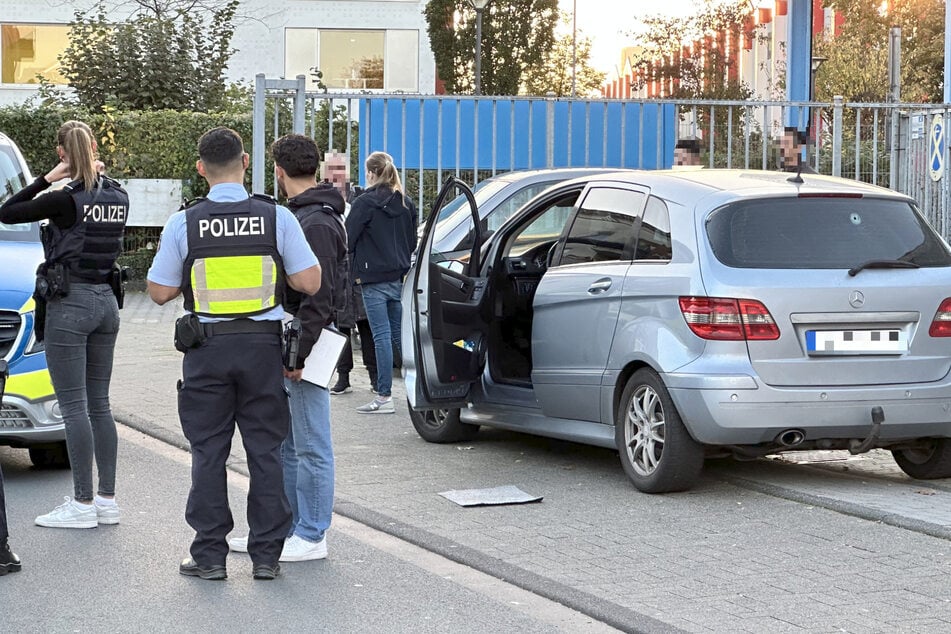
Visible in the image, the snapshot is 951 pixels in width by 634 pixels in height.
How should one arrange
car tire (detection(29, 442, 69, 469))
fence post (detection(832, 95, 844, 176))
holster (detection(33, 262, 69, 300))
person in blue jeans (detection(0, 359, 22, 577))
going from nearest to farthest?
1. person in blue jeans (detection(0, 359, 22, 577))
2. holster (detection(33, 262, 69, 300))
3. car tire (detection(29, 442, 69, 469))
4. fence post (detection(832, 95, 844, 176))

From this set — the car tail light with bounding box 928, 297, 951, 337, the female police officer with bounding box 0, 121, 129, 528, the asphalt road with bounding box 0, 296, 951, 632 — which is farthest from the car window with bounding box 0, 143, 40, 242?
the car tail light with bounding box 928, 297, 951, 337

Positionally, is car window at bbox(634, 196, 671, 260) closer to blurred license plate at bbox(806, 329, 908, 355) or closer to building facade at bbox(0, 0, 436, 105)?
blurred license plate at bbox(806, 329, 908, 355)

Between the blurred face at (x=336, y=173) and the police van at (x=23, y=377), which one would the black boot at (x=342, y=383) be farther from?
the police van at (x=23, y=377)

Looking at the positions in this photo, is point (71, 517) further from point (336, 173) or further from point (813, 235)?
point (336, 173)

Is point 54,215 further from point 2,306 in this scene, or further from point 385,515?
point 385,515

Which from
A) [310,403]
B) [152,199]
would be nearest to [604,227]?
[310,403]

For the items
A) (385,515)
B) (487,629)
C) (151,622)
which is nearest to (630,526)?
(385,515)

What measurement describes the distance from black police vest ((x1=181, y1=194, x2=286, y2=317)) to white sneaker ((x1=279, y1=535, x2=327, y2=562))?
3.68ft

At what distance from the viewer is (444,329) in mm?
8828

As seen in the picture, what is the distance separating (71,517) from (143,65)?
1711 cm

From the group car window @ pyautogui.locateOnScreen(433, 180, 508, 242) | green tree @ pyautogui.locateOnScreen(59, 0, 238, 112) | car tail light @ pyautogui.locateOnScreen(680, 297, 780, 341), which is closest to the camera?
car tail light @ pyautogui.locateOnScreen(680, 297, 780, 341)

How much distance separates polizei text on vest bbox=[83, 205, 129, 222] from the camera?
717cm

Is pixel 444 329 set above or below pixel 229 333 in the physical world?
below

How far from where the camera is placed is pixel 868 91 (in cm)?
4316
